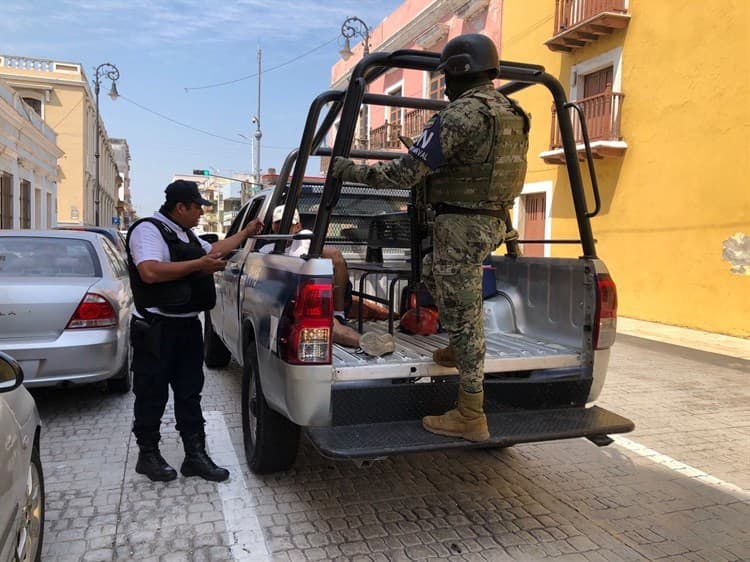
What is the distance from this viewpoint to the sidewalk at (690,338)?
880cm

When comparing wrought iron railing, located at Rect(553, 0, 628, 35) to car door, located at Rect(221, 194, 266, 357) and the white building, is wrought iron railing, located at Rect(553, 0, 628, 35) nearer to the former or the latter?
car door, located at Rect(221, 194, 266, 357)

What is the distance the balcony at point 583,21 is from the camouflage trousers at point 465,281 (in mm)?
10461

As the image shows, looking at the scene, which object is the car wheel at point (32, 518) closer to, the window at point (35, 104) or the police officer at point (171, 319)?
the police officer at point (171, 319)

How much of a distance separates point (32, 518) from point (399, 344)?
83.0 inches

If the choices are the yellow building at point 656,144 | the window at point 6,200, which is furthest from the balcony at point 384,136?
the window at point 6,200

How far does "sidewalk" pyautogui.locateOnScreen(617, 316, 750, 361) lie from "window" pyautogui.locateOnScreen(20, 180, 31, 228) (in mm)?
22397

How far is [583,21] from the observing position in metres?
12.1

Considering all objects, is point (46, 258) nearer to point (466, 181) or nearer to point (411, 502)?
point (411, 502)

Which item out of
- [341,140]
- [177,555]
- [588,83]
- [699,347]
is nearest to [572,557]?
[177,555]

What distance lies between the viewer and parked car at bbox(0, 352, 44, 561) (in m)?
1.99

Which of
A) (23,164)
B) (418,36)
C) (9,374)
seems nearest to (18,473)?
(9,374)

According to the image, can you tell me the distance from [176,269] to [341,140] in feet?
3.92

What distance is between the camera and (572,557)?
297 centimetres

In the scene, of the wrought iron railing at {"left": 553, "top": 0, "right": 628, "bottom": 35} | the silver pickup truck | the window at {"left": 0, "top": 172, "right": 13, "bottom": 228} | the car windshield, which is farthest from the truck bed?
the window at {"left": 0, "top": 172, "right": 13, "bottom": 228}
